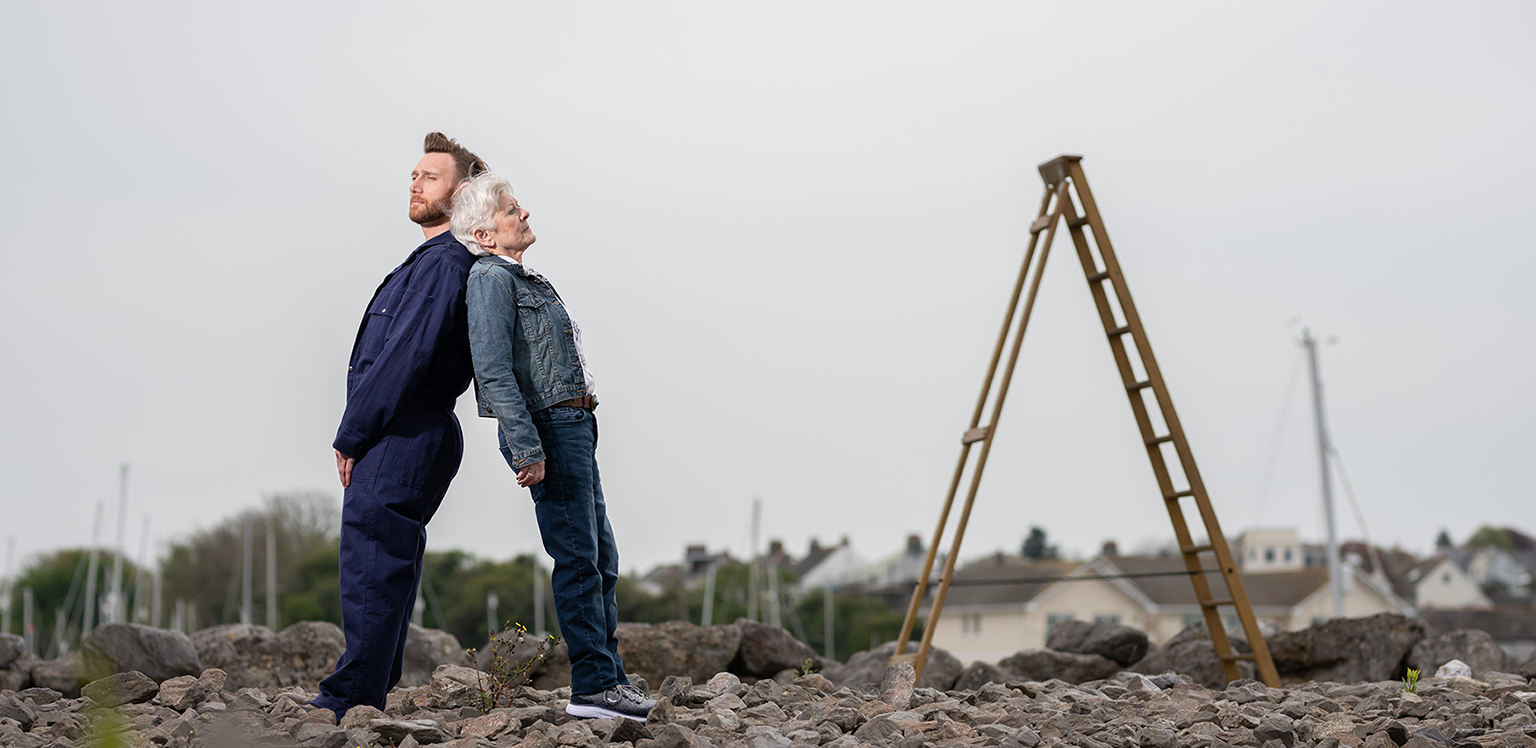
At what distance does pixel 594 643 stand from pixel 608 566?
29 cm

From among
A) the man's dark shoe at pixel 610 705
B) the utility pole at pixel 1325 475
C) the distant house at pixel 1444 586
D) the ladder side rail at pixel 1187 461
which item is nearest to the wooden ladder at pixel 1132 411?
the ladder side rail at pixel 1187 461

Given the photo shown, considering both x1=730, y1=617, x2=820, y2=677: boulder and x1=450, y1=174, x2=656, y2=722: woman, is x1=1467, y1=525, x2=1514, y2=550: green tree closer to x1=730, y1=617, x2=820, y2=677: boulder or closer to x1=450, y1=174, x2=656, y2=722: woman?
x1=730, y1=617, x2=820, y2=677: boulder

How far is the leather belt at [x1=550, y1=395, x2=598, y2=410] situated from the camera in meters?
4.41

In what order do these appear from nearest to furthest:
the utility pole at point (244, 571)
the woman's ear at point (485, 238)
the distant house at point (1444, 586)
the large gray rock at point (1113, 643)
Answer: the woman's ear at point (485, 238) → the large gray rock at point (1113, 643) → the utility pole at point (244, 571) → the distant house at point (1444, 586)

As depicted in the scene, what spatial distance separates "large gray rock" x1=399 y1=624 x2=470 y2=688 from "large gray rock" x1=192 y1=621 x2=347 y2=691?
46cm

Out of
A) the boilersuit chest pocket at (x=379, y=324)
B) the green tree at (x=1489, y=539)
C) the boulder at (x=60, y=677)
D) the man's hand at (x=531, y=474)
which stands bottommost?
the boulder at (x=60, y=677)

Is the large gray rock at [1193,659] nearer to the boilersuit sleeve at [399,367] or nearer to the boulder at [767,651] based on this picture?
the boulder at [767,651]

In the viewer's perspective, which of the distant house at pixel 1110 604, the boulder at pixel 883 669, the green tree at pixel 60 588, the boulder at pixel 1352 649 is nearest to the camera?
the boulder at pixel 883 669

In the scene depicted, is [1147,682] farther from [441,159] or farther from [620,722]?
[441,159]

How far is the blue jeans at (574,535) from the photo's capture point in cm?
433

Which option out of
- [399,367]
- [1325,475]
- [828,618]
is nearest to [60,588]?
[828,618]

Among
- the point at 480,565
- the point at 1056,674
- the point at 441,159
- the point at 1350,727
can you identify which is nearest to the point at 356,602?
the point at 441,159

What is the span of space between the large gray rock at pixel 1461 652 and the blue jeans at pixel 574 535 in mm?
5715

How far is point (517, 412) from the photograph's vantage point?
4211mm
